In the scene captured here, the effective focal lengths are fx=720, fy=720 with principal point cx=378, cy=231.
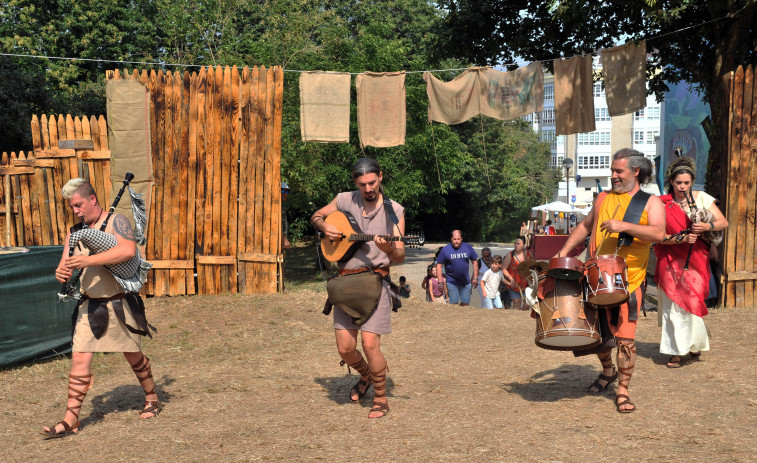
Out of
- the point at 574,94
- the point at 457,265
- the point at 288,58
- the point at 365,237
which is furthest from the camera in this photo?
the point at 288,58

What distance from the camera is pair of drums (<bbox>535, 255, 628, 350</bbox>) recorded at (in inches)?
207

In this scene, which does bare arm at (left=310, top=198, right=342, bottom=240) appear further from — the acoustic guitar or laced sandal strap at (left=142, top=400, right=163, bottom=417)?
laced sandal strap at (left=142, top=400, right=163, bottom=417)

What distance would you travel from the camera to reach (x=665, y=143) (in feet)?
105

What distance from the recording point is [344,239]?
5547 mm

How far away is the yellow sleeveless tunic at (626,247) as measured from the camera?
18.4 ft

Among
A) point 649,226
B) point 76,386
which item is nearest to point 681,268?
point 649,226

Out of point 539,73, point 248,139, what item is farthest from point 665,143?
point 248,139

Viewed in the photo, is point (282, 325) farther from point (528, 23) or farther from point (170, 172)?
point (528, 23)

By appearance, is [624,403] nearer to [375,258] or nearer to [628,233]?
[628,233]

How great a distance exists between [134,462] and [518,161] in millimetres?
56794

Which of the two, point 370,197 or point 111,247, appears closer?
point 111,247

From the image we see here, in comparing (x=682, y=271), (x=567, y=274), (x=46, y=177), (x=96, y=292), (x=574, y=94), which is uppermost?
(x=574, y=94)

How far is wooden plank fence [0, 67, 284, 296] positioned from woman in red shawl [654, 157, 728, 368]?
21.5 feet

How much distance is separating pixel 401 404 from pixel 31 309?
4393 millimetres
